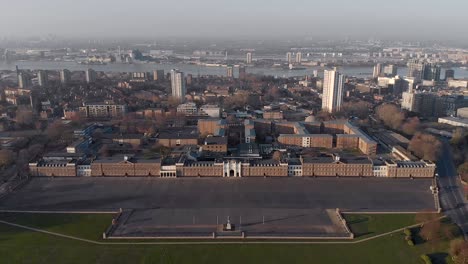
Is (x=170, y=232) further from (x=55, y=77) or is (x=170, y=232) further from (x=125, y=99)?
(x=55, y=77)

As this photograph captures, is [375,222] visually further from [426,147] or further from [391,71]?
[391,71]

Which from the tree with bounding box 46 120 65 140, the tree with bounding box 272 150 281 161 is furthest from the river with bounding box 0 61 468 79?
the tree with bounding box 272 150 281 161

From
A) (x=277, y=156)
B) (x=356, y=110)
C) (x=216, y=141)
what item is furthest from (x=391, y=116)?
(x=216, y=141)

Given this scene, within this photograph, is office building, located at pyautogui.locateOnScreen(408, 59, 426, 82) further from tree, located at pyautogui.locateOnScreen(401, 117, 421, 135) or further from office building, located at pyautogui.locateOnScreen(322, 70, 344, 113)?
tree, located at pyautogui.locateOnScreen(401, 117, 421, 135)

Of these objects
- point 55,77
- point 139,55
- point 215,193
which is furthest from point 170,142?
point 139,55

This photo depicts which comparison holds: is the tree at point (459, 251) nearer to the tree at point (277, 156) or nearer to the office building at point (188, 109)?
the tree at point (277, 156)

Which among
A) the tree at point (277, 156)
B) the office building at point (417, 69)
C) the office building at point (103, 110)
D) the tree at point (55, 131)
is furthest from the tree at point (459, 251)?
the office building at point (417, 69)
